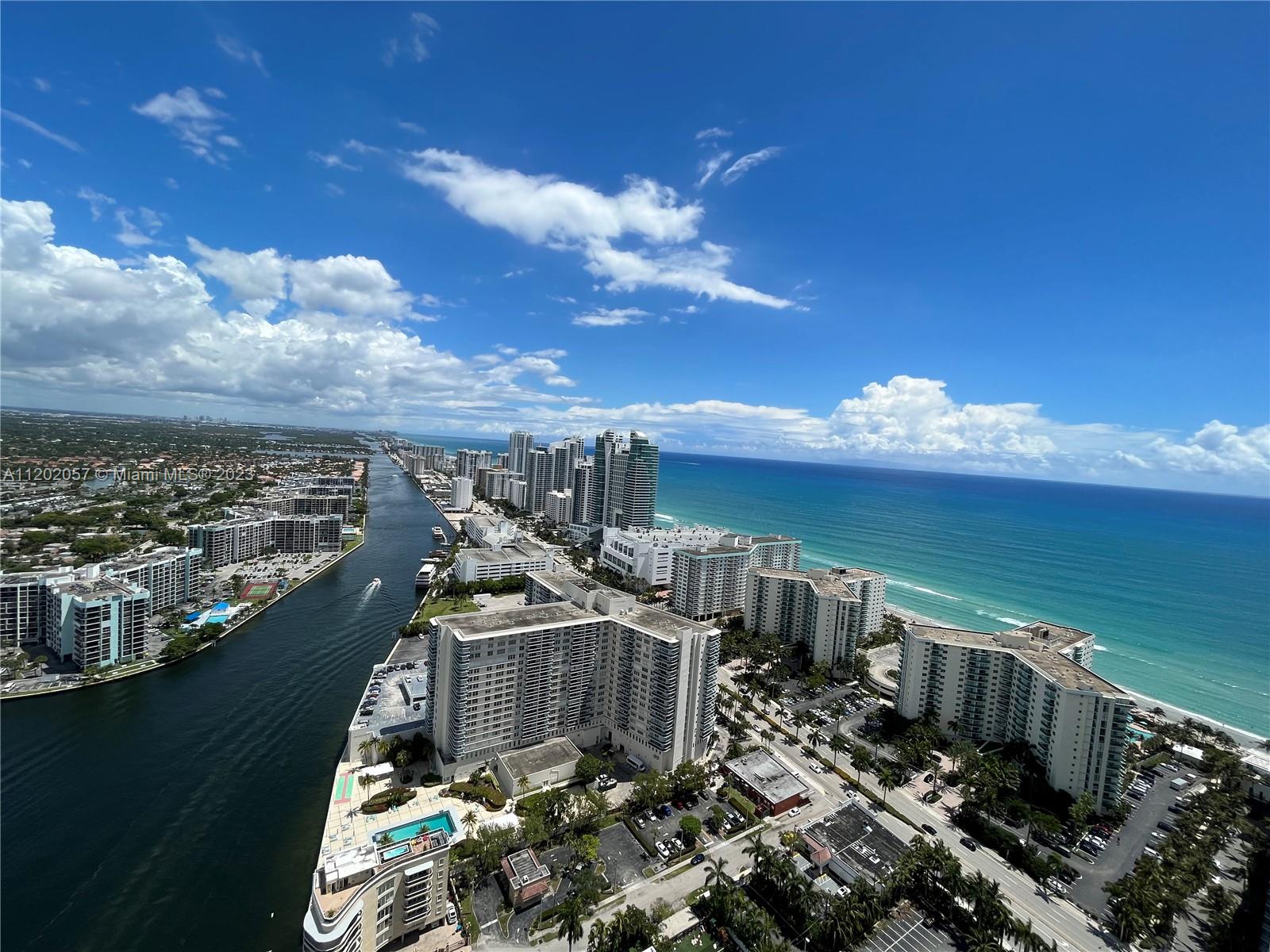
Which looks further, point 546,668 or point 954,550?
point 954,550

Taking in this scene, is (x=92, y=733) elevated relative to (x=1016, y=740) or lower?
lower

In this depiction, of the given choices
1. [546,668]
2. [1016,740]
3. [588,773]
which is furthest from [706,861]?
[1016,740]

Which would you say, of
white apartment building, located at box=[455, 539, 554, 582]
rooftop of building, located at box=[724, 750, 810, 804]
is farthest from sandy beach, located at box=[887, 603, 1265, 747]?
white apartment building, located at box=[455, 539, 554, 582]

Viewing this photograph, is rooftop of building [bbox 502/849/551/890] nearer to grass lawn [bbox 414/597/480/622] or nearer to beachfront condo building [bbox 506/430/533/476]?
grass lawn [bbox 414/597/480/622]

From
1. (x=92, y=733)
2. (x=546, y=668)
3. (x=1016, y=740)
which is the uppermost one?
(x=546, y=668)

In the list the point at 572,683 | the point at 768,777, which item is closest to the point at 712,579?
the point at 768,777

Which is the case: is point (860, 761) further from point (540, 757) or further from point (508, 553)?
point (508, 553)

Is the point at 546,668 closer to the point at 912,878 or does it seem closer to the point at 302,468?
the point at 912,878

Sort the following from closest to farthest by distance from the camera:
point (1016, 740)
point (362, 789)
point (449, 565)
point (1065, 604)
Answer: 1. point (362, 789)
2. point (1016, 740)
3. point (1065, 604)
4. point (449, 565)
